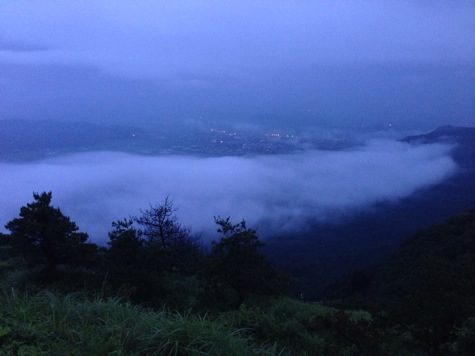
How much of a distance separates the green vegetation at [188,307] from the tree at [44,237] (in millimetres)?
34

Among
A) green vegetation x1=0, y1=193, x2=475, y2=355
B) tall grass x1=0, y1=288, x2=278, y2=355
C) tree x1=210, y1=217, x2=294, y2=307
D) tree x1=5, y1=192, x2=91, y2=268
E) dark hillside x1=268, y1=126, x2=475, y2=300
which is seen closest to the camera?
tall grass x1=0, y1=288, x2=278, y2=355

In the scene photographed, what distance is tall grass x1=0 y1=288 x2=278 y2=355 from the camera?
3.38 m

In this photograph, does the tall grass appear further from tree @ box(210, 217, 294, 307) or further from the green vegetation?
tree @ box(210, 217, 294, 307)

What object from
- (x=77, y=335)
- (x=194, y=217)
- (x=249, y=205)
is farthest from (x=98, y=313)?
(x=249, y=205)

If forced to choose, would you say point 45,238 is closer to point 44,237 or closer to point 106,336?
point 44,237

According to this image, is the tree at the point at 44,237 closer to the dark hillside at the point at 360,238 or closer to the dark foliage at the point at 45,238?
the dark foliage at the point at 45,238

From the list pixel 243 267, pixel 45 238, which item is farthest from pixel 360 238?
pixel 45 238

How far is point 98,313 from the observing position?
4344 millimetres

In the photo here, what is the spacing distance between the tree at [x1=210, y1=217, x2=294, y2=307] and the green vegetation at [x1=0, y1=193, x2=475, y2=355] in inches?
1.2

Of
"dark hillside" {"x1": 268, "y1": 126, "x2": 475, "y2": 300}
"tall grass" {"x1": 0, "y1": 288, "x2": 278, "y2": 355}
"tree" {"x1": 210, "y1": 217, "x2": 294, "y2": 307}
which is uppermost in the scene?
"tall grass" {"x1": 0, "y1": 288, "x2": 278, "y2": 355}

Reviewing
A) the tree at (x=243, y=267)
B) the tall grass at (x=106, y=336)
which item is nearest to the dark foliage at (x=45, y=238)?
the tree at (x=243, y=267)

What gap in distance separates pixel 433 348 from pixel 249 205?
127 m

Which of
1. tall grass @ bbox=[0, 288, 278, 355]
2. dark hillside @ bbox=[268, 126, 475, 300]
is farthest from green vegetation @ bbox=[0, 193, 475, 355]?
dark hillside @ bbox=[268, 126, 475, 300]

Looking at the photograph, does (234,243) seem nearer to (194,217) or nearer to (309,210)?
(194,217)
